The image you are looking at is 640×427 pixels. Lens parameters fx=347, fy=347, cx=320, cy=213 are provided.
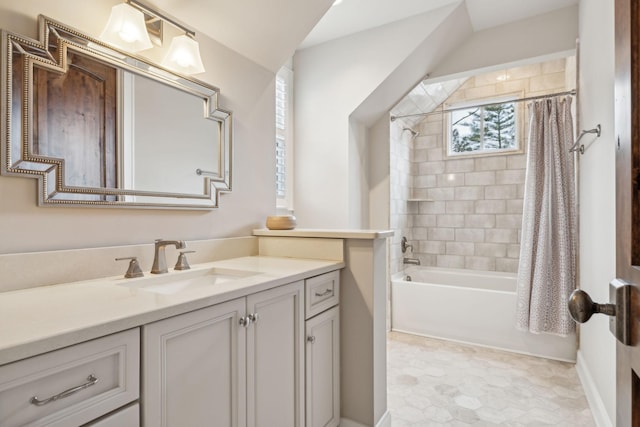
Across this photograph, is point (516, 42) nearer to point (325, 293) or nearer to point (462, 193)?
point (462, 193)

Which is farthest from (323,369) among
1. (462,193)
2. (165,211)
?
(462,193)

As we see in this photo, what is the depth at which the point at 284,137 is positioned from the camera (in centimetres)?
319

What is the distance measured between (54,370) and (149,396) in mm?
259

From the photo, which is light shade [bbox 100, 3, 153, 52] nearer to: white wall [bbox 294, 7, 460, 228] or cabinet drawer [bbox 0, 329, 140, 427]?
cabinet drawer [bbox 0, 329, 140, 427]

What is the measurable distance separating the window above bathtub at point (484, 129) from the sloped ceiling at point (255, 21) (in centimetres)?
247

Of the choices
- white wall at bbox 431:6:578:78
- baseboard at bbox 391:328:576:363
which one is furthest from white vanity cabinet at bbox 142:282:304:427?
white wall at bbox 431:6:578:78

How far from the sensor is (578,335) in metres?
2.67

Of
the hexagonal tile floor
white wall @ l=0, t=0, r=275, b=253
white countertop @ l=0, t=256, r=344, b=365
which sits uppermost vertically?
white wall @ l=0, t=0, r=275, b=253

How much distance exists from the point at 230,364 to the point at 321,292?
0.61 meters

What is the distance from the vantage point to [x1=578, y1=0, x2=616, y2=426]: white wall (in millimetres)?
1700

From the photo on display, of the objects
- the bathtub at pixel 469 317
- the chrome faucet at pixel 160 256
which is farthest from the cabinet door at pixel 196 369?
the bathtub at pixel 469 317

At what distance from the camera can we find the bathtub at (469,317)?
9.23ft

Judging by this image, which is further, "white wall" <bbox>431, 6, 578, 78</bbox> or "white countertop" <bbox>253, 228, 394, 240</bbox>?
"white wall" <bbox>431, 6, 578, 78</bbox>

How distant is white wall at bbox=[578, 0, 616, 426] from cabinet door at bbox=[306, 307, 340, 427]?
1337mm
